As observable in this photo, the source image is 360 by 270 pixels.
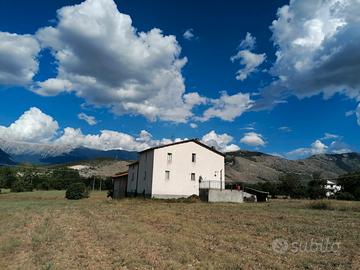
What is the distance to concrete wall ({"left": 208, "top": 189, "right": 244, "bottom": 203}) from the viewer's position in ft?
142

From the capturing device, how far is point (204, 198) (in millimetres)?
44531

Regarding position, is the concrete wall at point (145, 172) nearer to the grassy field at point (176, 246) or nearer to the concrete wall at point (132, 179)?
the concrete wall at point (132, 179)

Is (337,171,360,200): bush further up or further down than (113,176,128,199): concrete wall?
further up

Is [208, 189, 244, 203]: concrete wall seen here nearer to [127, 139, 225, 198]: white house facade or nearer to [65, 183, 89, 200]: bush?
[127, 139, 225, 198]: white house facade

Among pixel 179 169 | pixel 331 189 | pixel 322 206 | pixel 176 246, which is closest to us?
pixel 176 246

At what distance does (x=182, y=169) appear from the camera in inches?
1924

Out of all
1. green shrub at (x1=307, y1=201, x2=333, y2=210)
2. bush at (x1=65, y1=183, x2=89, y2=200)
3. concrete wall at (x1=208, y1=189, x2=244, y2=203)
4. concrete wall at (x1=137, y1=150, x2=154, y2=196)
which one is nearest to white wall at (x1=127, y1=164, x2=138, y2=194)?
concrete wall at (x1=137, y1=150, x2=154, y2=196)

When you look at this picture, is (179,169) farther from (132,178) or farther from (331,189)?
(331,189)

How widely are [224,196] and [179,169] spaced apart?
25.7 feet

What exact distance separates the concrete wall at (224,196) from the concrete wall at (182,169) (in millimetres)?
5915

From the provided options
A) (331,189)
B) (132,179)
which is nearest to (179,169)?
(132,179)

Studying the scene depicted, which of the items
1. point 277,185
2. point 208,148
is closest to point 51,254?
point 208,148

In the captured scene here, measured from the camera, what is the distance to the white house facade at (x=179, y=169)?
4744 centimetres

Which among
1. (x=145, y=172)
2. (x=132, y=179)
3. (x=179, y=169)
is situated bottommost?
(x=132, y=179)
